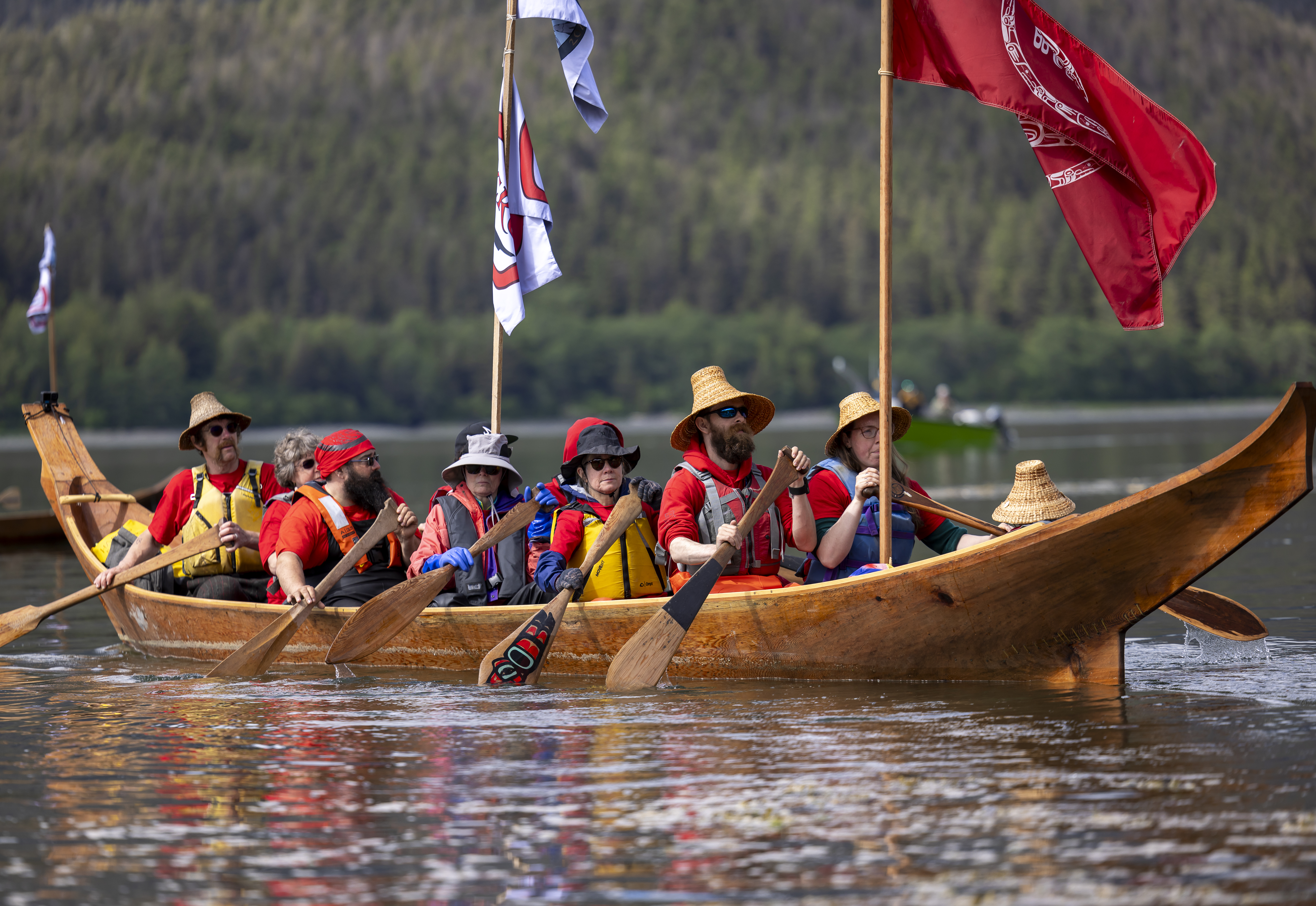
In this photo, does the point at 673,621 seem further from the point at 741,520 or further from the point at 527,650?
the point at 527,650

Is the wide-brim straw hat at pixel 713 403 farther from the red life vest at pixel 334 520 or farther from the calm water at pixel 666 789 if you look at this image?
the red life vest at pixel 334 520

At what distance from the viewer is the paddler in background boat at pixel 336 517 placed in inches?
385

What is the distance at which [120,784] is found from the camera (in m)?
6.86

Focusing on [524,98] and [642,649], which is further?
[524,98]

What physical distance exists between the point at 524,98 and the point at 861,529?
169 metres

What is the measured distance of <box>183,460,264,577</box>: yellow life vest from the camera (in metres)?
10.7

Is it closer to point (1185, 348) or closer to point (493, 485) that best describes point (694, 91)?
point (1185, 348)

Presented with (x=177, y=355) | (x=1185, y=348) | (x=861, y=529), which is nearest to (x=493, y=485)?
(x=861, y=529)

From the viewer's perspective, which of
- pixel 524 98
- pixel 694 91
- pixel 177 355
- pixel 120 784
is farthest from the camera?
pixel 694 91

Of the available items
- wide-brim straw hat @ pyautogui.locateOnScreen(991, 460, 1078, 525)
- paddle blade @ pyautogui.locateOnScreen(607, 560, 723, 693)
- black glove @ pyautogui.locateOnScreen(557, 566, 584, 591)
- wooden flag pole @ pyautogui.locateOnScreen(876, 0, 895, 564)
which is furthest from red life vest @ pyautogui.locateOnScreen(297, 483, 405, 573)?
wide-brim straw hat @ pyautogui.locateOnScreen(991, 460, 1078, 525)

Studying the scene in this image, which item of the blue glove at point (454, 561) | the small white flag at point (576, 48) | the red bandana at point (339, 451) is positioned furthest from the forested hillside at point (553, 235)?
the blue glove at point (454, 561)

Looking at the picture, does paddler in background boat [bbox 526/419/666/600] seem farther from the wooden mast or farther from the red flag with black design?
the red flag with black design

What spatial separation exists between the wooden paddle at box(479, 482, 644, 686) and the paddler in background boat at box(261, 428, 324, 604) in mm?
1741

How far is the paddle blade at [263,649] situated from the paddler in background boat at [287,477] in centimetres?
31
